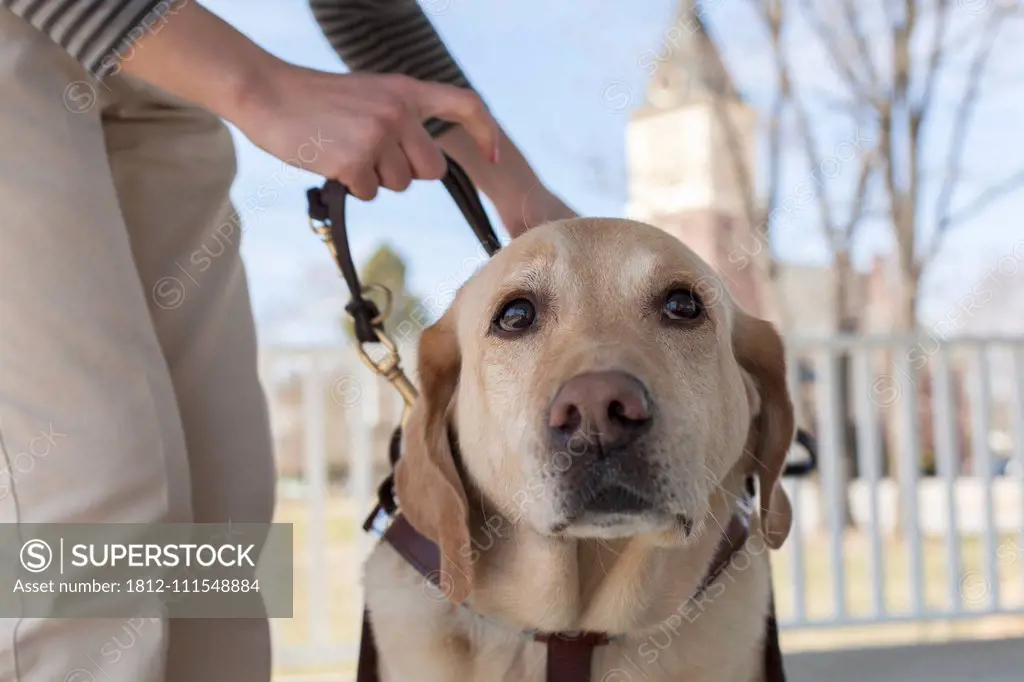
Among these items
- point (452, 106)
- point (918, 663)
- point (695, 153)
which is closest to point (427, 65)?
point (452, 106)

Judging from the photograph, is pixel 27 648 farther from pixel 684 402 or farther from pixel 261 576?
pixel 684 402

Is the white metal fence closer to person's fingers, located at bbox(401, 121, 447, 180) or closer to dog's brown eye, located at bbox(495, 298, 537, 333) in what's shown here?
dog's brown eye, located at bbox(495, 298, 537, 333)

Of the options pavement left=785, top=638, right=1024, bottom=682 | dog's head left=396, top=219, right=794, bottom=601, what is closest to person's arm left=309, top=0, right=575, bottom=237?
dog's head left=396, top=219, right=794, bottom=601

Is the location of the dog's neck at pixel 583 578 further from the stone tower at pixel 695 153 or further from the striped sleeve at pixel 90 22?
the stone tower at pixel 695 153

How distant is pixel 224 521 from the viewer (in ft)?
6.40

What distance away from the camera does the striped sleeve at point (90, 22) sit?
137 cm

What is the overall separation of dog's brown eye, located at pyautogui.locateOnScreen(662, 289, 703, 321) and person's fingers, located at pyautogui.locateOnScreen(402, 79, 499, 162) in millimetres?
495

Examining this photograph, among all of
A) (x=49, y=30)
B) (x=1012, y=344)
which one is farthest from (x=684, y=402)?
(x=1012, y=344)

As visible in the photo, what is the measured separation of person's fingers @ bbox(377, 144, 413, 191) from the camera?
1.62m

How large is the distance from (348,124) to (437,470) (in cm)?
69

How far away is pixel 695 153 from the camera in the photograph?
30.5 ft

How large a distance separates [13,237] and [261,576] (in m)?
0.97

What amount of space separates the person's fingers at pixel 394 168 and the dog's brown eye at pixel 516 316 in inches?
13.1

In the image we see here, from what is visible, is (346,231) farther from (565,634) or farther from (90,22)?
(565,634)
